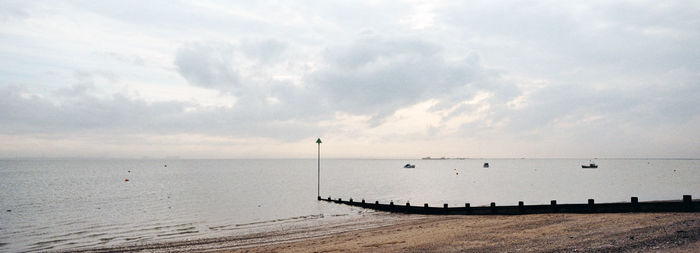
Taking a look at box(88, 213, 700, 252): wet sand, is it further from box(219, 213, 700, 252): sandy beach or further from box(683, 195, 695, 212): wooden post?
box(683, 195, 695, 212): wooden post

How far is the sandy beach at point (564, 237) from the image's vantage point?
1261 cm

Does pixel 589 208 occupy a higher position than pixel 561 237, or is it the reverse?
pixel 589 208

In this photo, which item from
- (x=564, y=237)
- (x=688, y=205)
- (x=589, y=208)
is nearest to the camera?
(x=564, y=237)

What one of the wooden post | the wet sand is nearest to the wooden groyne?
the wooden post

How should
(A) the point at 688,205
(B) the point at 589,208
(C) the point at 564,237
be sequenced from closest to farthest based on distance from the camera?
(C) the point at 564,237 < (A) the point at 688,205 < (B) the point at 589,208

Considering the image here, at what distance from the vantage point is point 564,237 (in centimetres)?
1480

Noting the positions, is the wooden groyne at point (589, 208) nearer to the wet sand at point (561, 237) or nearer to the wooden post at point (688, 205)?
the wooden post at point (688, 205)

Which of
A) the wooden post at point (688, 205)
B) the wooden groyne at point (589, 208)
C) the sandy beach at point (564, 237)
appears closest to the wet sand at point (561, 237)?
the sandy beach at point (564, 237)

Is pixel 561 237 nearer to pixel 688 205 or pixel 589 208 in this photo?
pixel 589 208

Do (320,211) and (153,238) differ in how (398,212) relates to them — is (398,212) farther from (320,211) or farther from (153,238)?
(153,238)

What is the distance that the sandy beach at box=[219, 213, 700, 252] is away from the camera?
41.4ft

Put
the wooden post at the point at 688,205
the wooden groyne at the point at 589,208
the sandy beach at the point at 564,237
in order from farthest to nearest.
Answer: the wooden groyne at the point at 589,208, the wooden post at the point at 688,205, the sandy beach at the point at 564,237

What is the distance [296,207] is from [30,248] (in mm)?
25786

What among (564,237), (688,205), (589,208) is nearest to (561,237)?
(564,237)
